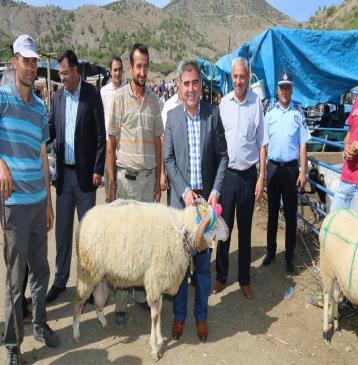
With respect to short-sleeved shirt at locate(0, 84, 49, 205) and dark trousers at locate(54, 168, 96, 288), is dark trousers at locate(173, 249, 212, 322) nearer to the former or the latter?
dark trousers at locate(54, 168, 96, 288)

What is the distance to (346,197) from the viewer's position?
3.69m

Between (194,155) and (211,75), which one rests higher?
(211,75)

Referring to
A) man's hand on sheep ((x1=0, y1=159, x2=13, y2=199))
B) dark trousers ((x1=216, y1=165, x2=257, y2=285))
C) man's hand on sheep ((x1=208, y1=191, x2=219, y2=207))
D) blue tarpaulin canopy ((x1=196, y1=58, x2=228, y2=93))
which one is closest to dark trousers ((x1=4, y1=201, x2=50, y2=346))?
man's hand on sheep ((x1=0, y1=159, x2=13, y2=199))

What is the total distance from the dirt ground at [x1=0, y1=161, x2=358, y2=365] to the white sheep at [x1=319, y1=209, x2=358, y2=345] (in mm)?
235

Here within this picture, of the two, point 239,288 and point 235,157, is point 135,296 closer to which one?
point 239,288

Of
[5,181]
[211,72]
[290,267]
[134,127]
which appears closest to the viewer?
[5,181]

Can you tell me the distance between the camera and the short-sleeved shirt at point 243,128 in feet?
12.9

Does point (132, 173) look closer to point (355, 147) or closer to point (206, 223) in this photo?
point (206, 223)

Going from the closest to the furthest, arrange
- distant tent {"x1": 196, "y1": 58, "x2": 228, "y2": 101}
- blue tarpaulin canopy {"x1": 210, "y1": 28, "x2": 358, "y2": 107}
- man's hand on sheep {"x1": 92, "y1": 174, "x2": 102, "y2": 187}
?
man's hand on sheep {"x1": 92, "y1": 174, "x2": 102, "y2": 187} < blue tarpaulin canopy {"x1": 210, "y1": 28, "x2": 358, "y2": 107} < distant tent {"x1": 196, "y1": 58, "x2": 228, "y2": 101}

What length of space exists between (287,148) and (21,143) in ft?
9.46

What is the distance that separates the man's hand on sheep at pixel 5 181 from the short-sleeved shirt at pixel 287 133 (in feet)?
9.47

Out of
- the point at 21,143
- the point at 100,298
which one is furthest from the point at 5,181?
the point at 100,298

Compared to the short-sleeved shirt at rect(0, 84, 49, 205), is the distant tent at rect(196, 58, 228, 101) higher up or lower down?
higher up

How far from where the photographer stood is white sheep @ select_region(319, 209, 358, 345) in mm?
3020
